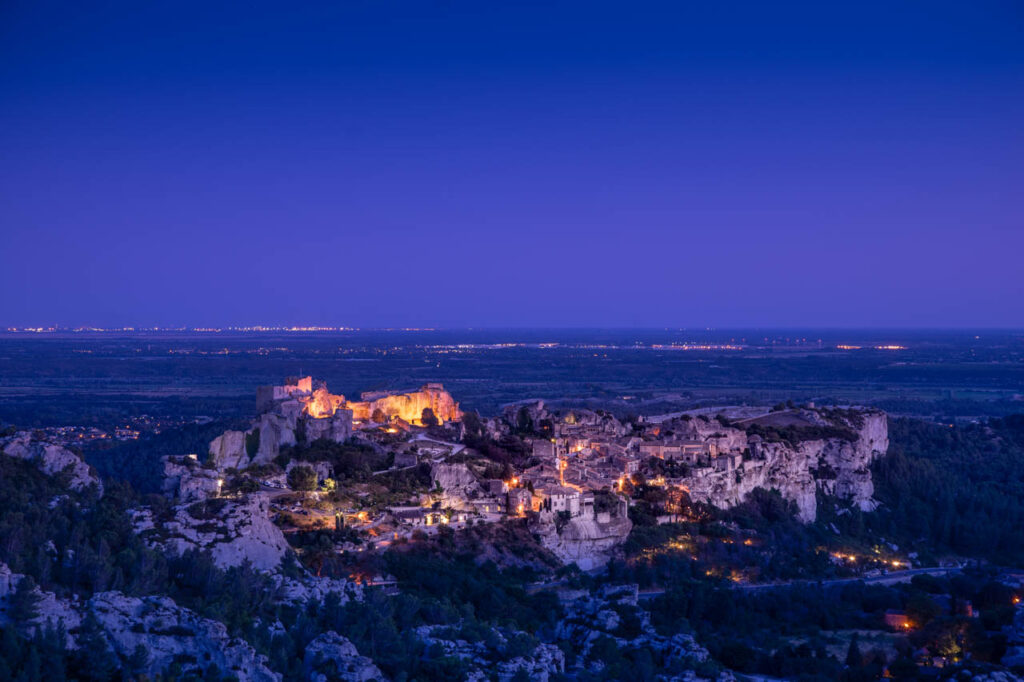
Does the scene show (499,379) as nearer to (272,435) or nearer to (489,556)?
(272,435)

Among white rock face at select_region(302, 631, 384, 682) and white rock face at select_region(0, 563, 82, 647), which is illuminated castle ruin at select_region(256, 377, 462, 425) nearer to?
white rock face at select_region(302, 631, 384, 682)

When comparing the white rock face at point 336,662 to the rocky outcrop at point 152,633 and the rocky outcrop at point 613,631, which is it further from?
the rocky outcrop at point 613,631

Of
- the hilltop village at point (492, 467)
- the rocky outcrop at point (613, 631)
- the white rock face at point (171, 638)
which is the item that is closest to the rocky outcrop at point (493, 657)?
the rocky outcrop at point (613, 631)

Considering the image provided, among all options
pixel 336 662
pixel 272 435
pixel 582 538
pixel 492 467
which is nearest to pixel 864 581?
pixel 582 538

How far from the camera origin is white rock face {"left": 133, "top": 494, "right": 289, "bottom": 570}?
23.5m

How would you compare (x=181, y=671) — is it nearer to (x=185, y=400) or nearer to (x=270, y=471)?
(x=270, y=471)

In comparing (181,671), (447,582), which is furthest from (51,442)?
(181,671)

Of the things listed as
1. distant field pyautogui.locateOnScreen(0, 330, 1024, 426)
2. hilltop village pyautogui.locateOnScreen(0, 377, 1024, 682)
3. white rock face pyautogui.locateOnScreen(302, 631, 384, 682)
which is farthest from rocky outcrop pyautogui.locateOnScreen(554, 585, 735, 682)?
distant field pyautogui.locateOnScreen(0, 330, 1024, 426)

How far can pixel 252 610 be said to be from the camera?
779 inches

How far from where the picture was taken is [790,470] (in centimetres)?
4900

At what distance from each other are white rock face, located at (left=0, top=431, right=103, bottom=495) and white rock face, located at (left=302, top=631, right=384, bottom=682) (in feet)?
46.2

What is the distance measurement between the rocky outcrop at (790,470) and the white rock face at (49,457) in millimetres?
27060

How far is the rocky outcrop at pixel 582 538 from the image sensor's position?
119 feet

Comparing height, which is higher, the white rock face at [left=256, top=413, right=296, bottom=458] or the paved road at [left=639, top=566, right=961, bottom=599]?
the white rock face at [left=256, top=413, right=296, bottom=458]
